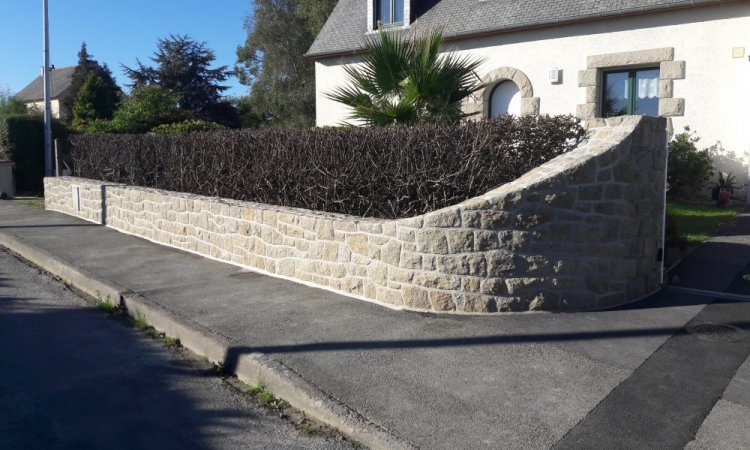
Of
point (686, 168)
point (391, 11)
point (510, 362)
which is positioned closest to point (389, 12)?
point (391, 11)

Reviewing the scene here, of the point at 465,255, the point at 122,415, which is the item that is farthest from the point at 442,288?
the point at 122,415

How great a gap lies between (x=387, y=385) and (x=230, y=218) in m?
4.92

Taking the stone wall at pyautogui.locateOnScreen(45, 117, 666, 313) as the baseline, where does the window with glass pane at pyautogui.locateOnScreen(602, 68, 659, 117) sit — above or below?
above

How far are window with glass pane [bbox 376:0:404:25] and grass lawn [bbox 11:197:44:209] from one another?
A: 34.7 ft

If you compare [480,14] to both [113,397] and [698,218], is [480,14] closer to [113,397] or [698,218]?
[698,218]

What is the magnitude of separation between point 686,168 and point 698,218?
1753mm

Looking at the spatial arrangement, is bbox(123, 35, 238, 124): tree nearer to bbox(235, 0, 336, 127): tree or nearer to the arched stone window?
bbox(235, 0, 336, 127): tree

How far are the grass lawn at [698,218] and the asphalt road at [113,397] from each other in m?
6.80

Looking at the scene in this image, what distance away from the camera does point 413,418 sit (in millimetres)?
4113

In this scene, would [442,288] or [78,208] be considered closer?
[442,288]

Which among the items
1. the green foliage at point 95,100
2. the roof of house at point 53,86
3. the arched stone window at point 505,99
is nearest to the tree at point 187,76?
the green foliage at point 95,100

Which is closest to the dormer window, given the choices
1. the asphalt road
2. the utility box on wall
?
the utility box on wall

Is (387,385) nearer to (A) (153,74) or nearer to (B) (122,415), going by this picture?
(B) (122,415)

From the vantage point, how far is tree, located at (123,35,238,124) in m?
41.8
